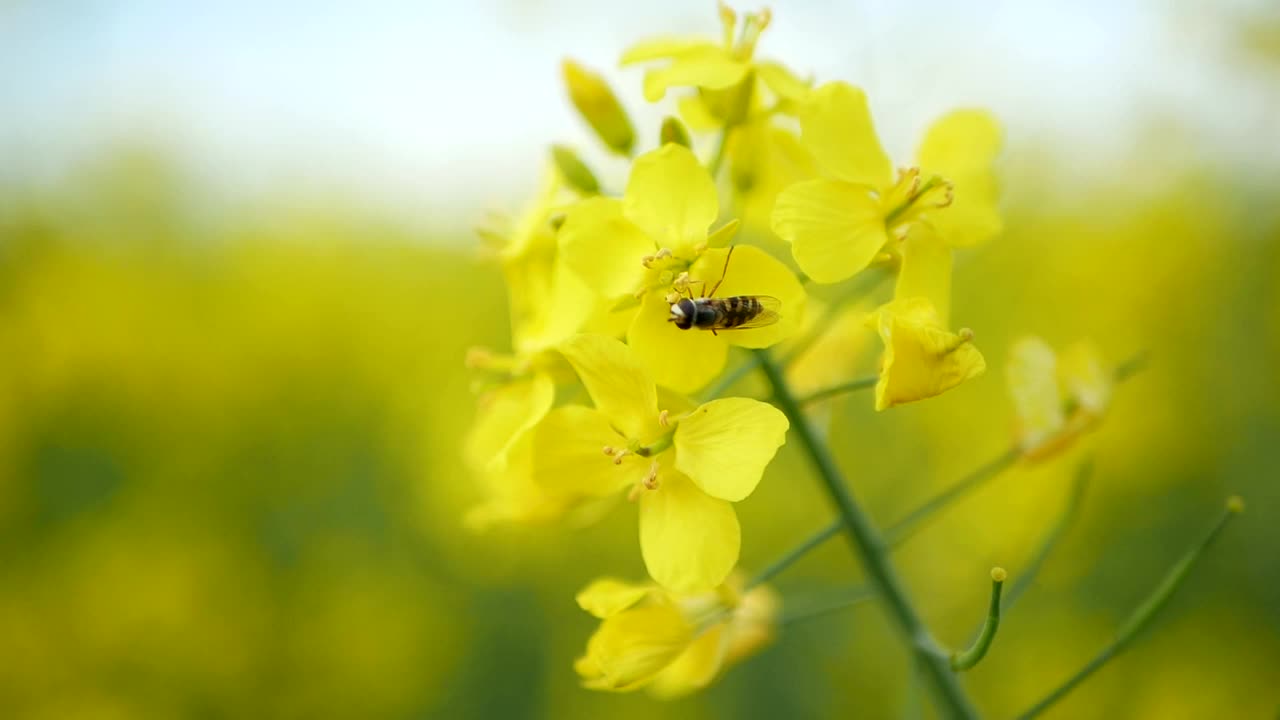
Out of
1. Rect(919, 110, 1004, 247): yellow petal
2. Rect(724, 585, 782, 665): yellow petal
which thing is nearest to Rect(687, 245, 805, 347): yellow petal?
Rect(919, 110, 1004, 247): yellow petal

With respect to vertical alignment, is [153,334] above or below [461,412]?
above

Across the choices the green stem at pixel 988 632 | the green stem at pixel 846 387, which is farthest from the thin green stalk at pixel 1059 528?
the green stem at pixel 846 387

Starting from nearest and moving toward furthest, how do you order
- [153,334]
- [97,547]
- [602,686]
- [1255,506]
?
[602,686] < [1255,506] < [97,547] < [153,334]

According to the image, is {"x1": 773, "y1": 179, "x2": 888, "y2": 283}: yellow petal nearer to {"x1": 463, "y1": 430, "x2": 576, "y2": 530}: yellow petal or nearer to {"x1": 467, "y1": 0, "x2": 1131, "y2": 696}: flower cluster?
{"x1": 467, "y1": 0, "x2": 1131, "y2": 696}: flower cluster

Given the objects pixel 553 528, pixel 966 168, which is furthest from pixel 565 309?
pixel 553 528

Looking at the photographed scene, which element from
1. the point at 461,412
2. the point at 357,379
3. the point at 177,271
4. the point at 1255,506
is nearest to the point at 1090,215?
the point at 1255,506

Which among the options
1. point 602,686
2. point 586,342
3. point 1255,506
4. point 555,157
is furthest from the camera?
point 1255,506

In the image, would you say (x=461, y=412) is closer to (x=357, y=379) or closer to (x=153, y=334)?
(x=357, y=379)
